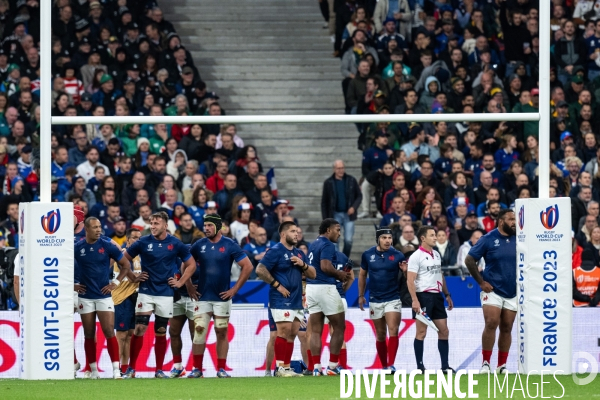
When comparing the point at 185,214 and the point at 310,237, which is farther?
the point at 310,237

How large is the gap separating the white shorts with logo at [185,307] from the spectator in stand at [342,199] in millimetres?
5271

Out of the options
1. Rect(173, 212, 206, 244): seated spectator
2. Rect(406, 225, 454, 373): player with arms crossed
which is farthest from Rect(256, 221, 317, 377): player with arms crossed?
Rect(173, 212, 206, 244): seated spectator

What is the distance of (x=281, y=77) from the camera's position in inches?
1017

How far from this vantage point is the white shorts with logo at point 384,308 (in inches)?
656

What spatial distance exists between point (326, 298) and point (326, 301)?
0.12 ft

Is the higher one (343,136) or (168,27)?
(168,27)

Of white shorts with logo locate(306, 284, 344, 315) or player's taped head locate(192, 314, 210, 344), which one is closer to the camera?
player's taped head locate(192, 314, 210, 344)

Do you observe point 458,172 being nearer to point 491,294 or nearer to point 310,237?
point 310,237

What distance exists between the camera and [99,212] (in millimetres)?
21047

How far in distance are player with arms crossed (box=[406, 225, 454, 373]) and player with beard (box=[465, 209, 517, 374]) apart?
444mm

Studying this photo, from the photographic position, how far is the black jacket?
21453mm

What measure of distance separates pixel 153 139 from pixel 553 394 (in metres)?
11.3

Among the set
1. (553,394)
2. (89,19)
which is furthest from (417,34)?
(553,394)

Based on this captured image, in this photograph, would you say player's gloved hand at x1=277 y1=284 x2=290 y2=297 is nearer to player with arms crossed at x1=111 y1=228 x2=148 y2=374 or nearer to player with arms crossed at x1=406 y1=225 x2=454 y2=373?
player with arms crossed at x1=406 y1=225 x2=454 y2=373
